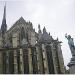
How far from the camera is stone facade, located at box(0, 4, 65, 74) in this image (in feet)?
90.0

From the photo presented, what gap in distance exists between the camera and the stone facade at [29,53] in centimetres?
2742

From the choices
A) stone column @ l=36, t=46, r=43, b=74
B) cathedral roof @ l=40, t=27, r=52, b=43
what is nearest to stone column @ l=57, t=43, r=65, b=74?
cathedral roof @ l=40, t=27, r=52, b=43

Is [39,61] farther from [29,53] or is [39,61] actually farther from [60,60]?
[60,60]

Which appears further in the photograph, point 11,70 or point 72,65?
point 11,70

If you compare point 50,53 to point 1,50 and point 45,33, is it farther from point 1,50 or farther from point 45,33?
point 1,50

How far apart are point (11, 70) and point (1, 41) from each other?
640cm

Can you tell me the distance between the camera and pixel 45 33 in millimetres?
32500

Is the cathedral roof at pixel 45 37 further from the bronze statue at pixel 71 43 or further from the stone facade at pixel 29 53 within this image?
the bronze statue at pixel 71 43

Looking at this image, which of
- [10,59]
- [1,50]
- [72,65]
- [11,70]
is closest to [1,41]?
[1,50]

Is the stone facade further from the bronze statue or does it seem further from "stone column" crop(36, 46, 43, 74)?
the bronze statue

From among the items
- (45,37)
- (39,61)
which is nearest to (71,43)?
(39,61)

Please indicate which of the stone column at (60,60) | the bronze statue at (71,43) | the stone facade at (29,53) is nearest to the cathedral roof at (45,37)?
the stone facade at (29,53)

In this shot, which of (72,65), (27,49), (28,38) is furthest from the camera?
(28,38)

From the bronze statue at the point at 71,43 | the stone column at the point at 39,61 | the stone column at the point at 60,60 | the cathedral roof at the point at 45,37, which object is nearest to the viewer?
the bronze statue at the point at 71,43
